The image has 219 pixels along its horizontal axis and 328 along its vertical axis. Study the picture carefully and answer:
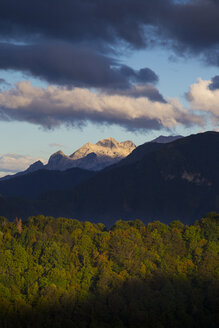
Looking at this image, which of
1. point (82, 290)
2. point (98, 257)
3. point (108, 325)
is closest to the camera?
point (108, 325)

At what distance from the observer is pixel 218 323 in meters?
156

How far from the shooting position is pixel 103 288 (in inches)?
6629

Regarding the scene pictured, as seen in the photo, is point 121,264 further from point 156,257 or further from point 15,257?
point 15,257

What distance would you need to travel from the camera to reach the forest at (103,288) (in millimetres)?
152625

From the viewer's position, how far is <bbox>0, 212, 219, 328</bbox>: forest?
501ft

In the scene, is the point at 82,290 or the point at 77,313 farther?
the point at 82,290

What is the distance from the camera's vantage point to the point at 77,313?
15538 centimetres

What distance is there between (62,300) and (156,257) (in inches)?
2017

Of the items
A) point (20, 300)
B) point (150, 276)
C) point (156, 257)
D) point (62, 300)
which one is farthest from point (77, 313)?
point (156, 257)

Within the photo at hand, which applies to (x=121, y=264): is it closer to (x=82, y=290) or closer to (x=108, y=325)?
(x=82, y=290)

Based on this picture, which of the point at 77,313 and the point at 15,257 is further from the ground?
the point at 15,257

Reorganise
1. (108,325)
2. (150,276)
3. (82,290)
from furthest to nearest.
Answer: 1. (150,276)
2. (82,290)
3. (108,325)

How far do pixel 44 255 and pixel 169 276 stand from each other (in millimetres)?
41676

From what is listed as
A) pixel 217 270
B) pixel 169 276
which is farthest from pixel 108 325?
pixel 217 270
